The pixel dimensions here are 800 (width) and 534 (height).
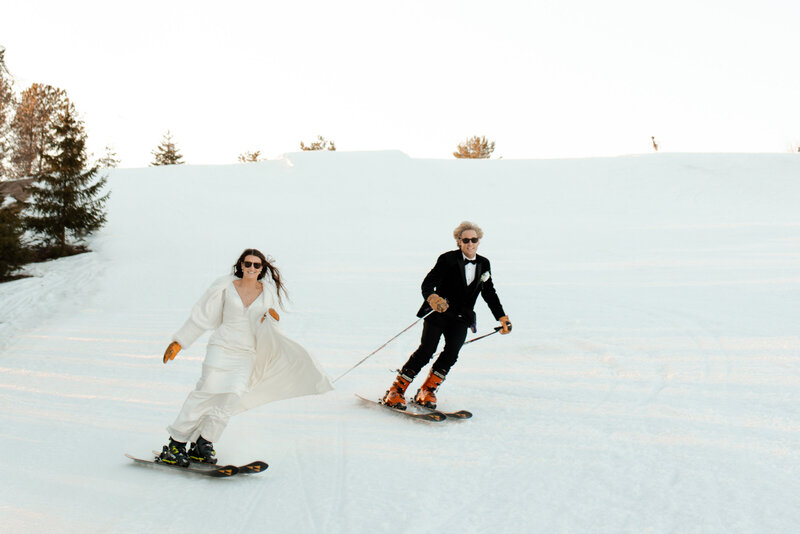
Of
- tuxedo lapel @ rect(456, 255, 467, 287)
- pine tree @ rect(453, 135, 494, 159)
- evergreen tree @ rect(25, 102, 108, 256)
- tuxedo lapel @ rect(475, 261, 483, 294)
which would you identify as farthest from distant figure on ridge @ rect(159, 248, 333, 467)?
A: pine tree @ rect(453, 135, 494, 159)

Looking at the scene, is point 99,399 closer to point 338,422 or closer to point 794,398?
point 338,422

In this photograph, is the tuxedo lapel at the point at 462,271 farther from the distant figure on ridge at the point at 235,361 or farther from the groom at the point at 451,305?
the distant figure on ridge at the point at 235,361

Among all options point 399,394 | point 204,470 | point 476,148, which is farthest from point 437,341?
point 476,148

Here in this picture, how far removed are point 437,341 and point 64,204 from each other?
1506 centimetres

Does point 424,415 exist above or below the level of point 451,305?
below

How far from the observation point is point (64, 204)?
16.4 m

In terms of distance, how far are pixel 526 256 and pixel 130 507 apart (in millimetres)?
11478

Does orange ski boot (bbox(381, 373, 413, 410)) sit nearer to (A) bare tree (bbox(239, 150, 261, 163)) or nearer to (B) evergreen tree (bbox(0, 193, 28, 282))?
(B) evergreen tree (bbox(0, 193, 28, 282))

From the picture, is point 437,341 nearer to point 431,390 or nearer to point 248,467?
point 431,390

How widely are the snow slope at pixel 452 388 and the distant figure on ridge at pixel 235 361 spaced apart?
1.21 feet

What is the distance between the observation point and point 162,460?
4184 millimetres

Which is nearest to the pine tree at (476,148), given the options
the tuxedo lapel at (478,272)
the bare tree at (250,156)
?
the bare tree at (250,156)

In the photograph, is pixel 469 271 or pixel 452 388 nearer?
pixel 469 271

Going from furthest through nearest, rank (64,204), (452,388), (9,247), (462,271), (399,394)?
1. (64,204)
2. (9,247)
3. (452,388)
4. (399,394)
5. (462,271)
